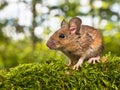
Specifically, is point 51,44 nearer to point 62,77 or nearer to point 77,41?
Result: point 77,41

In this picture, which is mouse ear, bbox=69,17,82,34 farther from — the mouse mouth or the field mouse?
the mouse mouth

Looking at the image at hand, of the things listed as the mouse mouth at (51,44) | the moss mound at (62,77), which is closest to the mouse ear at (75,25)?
the mouse mouth at (51,44)

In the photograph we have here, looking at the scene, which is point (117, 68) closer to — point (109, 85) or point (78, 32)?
point (109, 85)

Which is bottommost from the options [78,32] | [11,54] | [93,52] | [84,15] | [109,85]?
[109,85]

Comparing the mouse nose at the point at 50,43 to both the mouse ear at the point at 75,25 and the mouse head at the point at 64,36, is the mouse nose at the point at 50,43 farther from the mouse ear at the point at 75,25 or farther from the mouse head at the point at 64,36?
the mouse ear at the point at 75,25

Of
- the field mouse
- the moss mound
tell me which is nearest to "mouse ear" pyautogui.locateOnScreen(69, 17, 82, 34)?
the field mouse

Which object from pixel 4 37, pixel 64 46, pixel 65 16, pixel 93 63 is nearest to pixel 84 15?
pixel 65 16

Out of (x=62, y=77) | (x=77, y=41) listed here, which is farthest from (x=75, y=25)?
(x=62, y=77)
